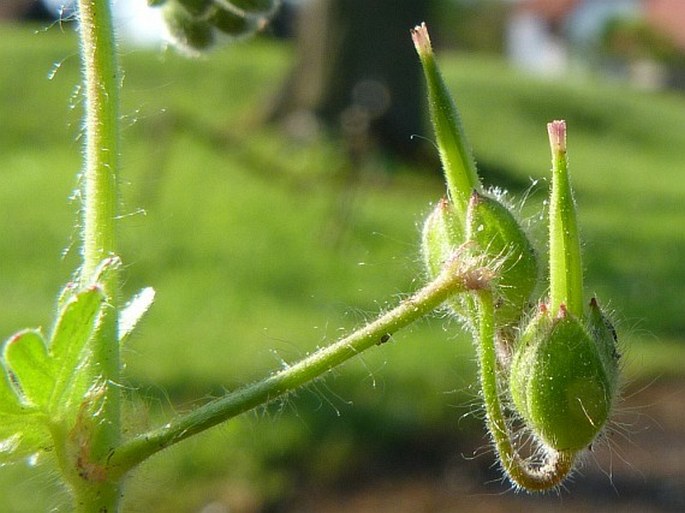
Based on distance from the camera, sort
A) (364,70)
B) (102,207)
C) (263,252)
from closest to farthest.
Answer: (102,207) → (263,252) → (364,70)

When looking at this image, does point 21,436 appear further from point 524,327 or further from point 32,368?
point 524,327

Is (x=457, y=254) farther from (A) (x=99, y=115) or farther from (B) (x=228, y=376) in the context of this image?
(B) (x=228, y=376)

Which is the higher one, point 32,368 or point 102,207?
point 102,207

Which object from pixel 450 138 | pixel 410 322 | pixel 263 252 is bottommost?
pixel 263 252

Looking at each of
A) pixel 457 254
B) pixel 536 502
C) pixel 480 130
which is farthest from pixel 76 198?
pixel 480 130

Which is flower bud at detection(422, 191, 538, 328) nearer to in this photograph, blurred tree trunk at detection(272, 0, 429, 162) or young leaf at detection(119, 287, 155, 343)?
young leaf at detection(119, 287, 155, 343)

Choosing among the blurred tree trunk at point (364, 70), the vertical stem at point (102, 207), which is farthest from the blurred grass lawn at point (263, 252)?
the blurred tree trunk at point (364, 70)

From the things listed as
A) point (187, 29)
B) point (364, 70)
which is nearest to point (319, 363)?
point (187, 29)
